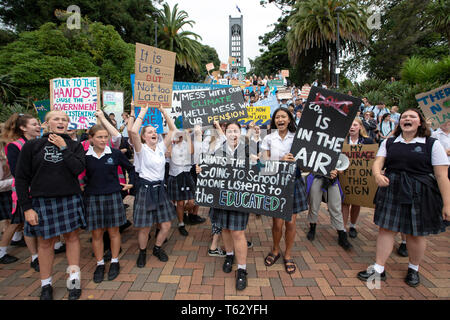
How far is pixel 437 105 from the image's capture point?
3.98 metres

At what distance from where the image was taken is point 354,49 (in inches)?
893

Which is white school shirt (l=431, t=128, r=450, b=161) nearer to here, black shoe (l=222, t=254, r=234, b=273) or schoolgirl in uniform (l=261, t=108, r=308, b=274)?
schoolgirl in uniform (l=261, t=108, r=308, b=274)

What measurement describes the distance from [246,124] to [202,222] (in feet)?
9.65

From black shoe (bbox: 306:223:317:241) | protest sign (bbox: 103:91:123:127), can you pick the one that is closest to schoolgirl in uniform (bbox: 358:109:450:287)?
black shoe (bbox: 306:223:317:241)

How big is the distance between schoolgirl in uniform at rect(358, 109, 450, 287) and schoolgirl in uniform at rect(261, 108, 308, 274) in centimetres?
89

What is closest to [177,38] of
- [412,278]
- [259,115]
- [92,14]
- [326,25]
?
[92,14]

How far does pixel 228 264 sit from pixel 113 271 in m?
1.42

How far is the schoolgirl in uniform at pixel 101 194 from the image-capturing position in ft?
9.62

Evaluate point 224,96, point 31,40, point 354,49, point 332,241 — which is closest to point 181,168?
point 224,96

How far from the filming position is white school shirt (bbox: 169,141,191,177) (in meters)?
4.08

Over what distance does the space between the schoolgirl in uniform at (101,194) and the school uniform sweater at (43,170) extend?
313 mm

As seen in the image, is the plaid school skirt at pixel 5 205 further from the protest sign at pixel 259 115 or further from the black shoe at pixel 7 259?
the protest sign at pixel 259 115

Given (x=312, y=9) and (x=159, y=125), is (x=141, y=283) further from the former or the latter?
(x=312, y=9)

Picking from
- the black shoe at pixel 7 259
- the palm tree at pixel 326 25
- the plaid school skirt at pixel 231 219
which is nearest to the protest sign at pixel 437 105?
the plaid school skirt at pixel 231 219
